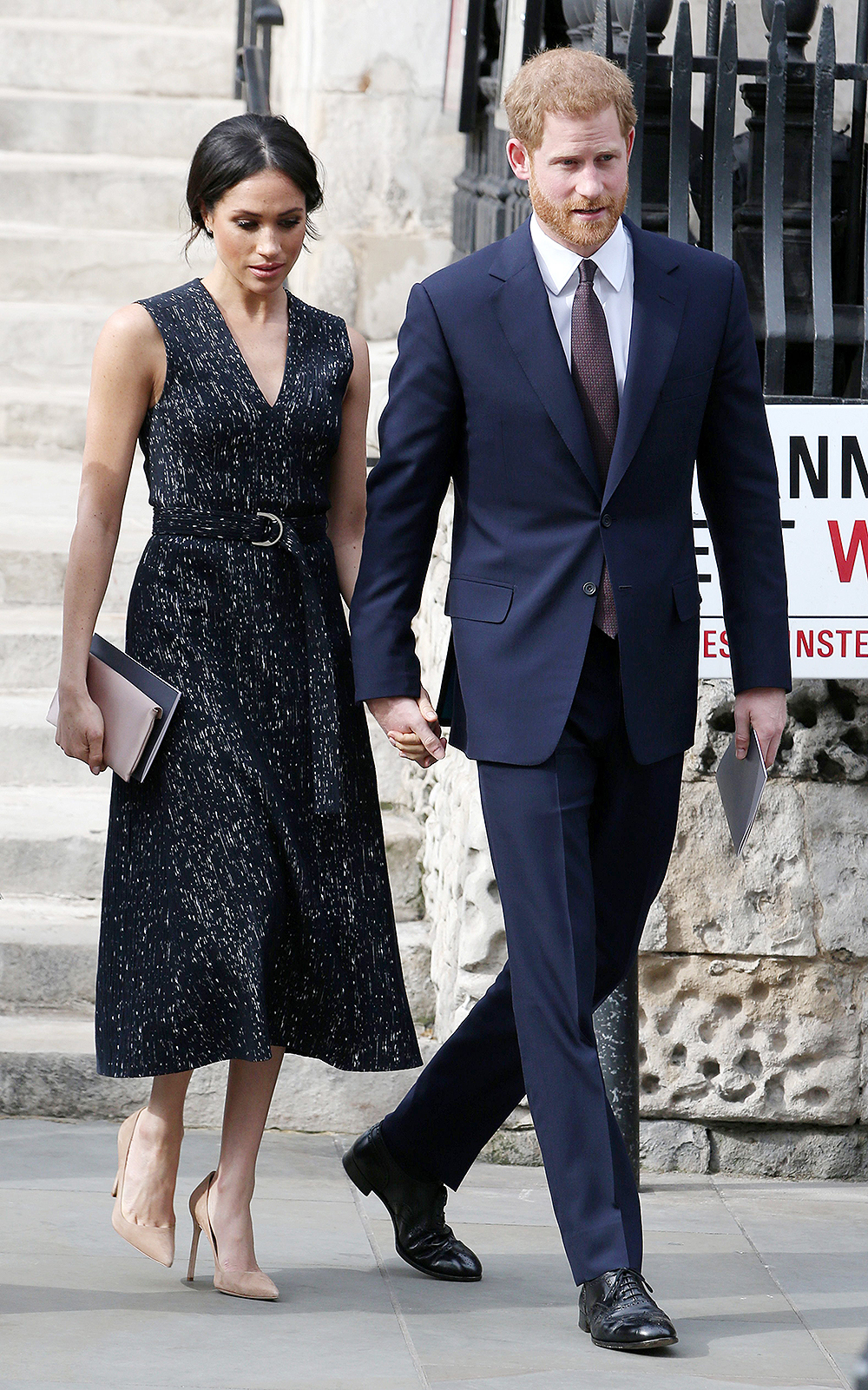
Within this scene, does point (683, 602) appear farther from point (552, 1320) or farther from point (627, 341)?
point (552, 1320)

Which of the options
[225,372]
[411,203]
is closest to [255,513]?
[225,372]

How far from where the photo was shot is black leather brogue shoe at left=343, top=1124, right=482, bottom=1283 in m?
3.49

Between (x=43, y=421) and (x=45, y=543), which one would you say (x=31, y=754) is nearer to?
(x=45, y=543)

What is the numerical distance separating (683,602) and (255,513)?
2.36 feet

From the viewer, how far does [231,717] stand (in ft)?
10.7

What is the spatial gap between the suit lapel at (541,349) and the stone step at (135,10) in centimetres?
667

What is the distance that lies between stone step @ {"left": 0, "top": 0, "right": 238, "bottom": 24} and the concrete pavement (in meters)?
6.50

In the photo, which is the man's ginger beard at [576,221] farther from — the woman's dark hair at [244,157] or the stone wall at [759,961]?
the stone wall at [759,961]

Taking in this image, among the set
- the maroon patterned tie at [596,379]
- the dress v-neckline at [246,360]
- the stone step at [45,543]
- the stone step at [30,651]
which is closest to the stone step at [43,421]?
the stone step at [45,543]

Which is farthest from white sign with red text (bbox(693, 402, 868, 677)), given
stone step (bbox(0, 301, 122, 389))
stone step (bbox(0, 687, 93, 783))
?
stone step (bbox(0, 301, 122, 389))

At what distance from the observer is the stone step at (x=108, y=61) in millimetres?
8875

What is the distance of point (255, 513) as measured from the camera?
3295mm

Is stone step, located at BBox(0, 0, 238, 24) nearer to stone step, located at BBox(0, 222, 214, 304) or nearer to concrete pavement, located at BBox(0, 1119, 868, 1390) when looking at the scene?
stone step, located at BBox(0, 222, 214, 304)

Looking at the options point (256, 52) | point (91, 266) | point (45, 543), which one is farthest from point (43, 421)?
point (256, 52)
